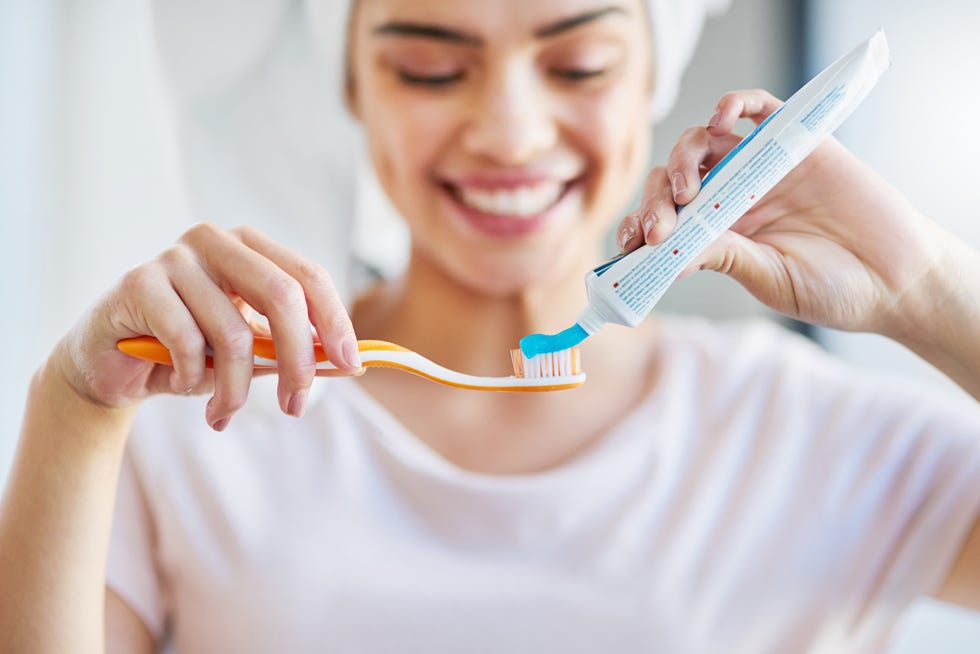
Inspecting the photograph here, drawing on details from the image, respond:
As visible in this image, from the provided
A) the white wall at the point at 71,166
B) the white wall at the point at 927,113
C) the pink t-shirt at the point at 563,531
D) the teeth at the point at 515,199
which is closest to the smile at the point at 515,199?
the teeth at the point at 515,199

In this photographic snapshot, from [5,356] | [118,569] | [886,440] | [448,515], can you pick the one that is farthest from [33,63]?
[886,440]

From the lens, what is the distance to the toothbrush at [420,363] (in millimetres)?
515

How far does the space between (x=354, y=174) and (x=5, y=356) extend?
1.61ft

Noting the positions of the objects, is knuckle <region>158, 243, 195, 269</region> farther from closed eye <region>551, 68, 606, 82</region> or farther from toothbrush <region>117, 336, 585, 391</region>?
closed eye <region>551, 68, 606, 82</region>

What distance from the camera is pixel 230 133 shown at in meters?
0.92

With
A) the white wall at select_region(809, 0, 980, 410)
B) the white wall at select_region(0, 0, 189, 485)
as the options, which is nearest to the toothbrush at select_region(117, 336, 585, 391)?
the white wall at select_region(0, 0, 189, 485)

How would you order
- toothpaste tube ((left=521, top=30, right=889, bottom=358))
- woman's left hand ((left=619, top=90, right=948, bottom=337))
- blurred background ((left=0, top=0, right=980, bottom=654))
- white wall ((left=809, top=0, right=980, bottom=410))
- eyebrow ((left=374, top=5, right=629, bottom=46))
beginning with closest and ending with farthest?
toothpaste tube ((left=521, top=30, right=889, bottom=358)), woman's left hand ((left=619, top=90, right=948, bottom=337)), eyebrow ((left=374, top=5, right=629, bottom=46)), blurred background ((left=0, top=0, right=980, bottom=654)), white wall ((left=809, top=0, right=980, bottom=410))

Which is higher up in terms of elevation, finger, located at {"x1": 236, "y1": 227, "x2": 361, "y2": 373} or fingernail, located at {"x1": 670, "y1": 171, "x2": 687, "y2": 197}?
fingernail, located at {"x1": 670, "y1": 171, "x2": 687, "y2": 197}

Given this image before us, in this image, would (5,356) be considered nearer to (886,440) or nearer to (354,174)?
(354,174)

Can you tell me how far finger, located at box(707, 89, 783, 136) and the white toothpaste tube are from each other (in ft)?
0.15

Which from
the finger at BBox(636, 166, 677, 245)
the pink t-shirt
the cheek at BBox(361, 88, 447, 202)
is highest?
the cheek at BBox(361, 88, 447, 202)

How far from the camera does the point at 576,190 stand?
2.74ft

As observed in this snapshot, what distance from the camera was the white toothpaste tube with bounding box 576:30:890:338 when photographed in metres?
0.49

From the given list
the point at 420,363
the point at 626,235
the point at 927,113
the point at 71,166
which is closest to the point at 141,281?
the point at 420,363
